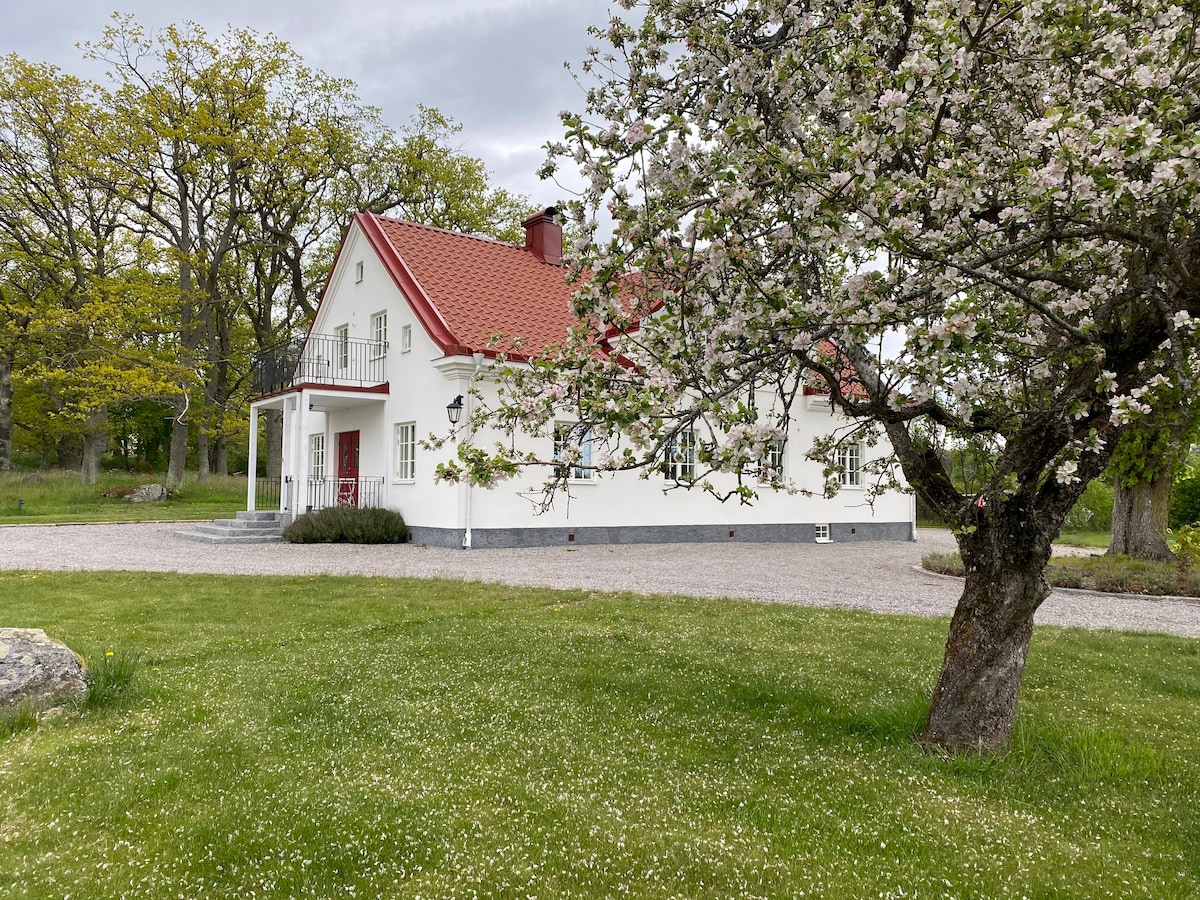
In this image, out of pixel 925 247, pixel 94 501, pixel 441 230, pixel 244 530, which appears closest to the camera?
pixel 925 247

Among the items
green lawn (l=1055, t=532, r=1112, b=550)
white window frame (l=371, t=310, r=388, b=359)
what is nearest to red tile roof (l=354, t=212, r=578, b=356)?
white window frame (l=371, t=310, r=388, b=359)

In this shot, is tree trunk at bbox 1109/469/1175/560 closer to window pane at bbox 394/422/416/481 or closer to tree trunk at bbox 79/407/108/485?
window pane at bbox 394/422/416/481

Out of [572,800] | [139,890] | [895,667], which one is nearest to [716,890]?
[572,800]

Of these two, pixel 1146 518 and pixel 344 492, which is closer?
pixel 1146 518

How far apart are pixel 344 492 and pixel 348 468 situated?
956mm

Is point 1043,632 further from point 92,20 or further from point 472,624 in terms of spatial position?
point 92,20

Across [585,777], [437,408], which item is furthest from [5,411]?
[585,777]

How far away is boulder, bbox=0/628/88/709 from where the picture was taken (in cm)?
498

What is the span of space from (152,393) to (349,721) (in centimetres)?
2417

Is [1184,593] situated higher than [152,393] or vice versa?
[152,393]

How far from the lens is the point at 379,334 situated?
65.5 ft

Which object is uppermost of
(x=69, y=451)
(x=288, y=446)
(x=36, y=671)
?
(x=69, y=451)

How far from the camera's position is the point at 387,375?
756 inches

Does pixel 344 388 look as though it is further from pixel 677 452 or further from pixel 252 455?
pixel 677 452
